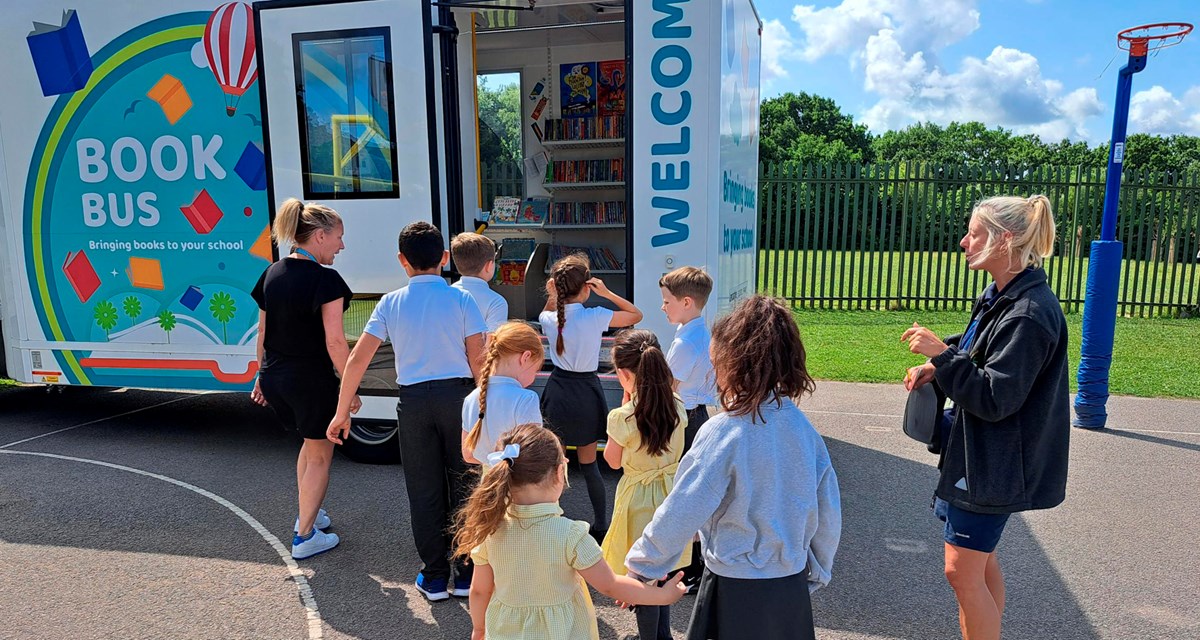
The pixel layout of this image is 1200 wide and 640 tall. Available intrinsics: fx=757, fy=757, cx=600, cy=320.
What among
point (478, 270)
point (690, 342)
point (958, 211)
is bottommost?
point (690, 342)

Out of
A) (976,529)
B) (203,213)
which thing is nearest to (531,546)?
(976,529)

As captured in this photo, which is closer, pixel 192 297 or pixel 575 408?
pixel 575 408

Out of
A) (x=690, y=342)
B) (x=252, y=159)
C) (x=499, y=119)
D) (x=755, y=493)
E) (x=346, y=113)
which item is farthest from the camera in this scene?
(x=499, y=119)

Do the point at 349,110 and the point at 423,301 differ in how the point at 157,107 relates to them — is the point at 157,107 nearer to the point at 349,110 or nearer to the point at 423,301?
the point at 349,110

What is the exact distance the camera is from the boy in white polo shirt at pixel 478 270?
3.52 meters

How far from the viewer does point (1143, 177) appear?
487 inches

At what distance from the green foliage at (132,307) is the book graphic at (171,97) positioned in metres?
1.27

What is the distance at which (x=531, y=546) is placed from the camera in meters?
2.03

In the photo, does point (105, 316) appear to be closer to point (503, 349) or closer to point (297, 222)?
point (297, 222)

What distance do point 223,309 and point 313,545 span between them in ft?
6.95

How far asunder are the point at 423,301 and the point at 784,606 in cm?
194

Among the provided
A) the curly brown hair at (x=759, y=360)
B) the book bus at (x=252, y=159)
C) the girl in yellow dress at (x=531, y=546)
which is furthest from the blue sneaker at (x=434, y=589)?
the curly brown hair at (x=759, y=360)

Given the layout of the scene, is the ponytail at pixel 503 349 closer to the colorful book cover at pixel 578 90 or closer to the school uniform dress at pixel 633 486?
the school uniform dress at pixel 633 486

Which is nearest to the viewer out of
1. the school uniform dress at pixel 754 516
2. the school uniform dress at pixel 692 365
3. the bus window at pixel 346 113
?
the school uniform dress at pixel 754 516
